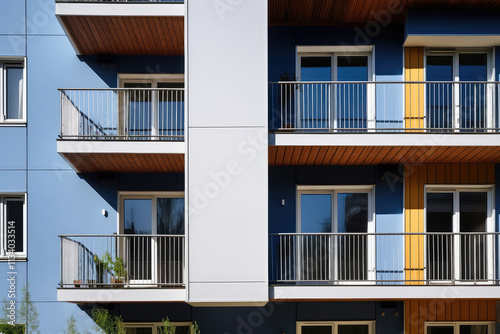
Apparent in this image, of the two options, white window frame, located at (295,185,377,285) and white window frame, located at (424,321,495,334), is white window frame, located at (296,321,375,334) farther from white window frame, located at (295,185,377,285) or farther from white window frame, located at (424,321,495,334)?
white window frame, located at (424,321,495,334)

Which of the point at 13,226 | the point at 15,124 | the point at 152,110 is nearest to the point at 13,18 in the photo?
the point at 15,124

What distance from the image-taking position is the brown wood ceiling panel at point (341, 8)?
918 cm

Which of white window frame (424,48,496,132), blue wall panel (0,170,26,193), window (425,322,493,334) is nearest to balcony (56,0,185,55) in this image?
blue wall panel (0,170,26,193)

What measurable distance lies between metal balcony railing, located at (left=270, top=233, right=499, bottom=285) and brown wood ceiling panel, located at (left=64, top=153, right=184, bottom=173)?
2.64 metres

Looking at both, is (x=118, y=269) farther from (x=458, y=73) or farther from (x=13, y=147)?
(x=458, y=73)

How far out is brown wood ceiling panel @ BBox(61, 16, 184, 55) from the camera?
888cm

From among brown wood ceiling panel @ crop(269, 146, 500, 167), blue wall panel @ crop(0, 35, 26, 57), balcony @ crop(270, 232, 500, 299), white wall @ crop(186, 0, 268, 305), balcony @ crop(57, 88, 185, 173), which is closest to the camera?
white wall @ crop(186, 0, 268, 305)

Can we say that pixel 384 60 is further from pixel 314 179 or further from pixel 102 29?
pixel 102 29

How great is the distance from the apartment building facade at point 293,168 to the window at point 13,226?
0.03m

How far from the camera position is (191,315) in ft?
31.9

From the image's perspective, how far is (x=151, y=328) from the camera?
9852mm

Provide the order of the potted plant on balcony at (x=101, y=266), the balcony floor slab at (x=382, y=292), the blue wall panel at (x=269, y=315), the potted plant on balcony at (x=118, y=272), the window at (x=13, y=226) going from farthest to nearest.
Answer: the window at (x=13, y=226), the blue wall panel at (x=269, y=315), the potted plant on balcony at (x=101, y=266), the potted plant on balcony at (x=118, y=272), the balcony floor slab at (x=382, y=292)

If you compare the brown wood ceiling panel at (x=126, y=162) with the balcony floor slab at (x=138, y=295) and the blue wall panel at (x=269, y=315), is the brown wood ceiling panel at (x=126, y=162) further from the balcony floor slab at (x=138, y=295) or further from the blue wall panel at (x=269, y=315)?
the blue wall panel at (x=269, y=315)

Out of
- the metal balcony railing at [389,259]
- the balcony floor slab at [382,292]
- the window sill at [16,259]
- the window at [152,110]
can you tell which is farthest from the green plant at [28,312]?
the balcony floor slab at [382,292]
